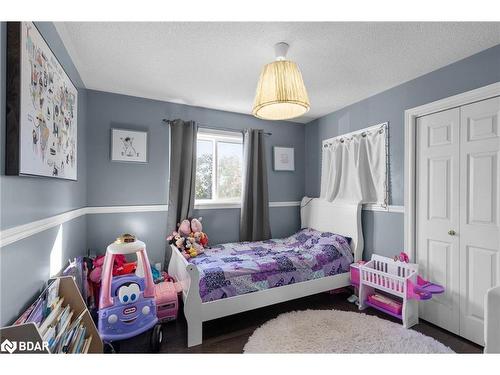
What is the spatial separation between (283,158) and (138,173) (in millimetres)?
2087

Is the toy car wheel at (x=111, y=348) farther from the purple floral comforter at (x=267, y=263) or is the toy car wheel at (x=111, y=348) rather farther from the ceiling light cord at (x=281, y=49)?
the ceiling light cord at (x=281, y=49)

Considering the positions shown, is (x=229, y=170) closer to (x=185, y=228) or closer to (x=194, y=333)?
(x=185, y=228)

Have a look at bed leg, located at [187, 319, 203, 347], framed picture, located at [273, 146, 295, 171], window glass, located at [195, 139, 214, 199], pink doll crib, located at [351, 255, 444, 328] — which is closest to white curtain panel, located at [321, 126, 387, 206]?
framed picture, located at [273, 146, 295, 171]

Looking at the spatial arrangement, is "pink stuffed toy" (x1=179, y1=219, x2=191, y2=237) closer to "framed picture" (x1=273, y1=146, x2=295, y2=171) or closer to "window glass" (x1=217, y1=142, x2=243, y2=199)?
"window glass" (x1=217, y1=142, x2=243, y2=199)

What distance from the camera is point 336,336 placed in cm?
201

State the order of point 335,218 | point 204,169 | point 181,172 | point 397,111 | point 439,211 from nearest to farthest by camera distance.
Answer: point 439,211, point 397,111, point 181,172, point 335,218, point 204,169

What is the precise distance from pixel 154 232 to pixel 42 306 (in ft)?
5.64

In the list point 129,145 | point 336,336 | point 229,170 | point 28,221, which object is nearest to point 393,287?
point 336,336

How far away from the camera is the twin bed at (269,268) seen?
1966 mm

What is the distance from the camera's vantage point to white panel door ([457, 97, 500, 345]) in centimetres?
188

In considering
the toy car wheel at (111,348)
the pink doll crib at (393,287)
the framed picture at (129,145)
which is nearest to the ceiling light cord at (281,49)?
the framed picture at (129,145)

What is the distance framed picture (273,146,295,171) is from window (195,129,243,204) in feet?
1.84

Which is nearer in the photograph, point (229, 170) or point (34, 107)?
point (34, 107)
